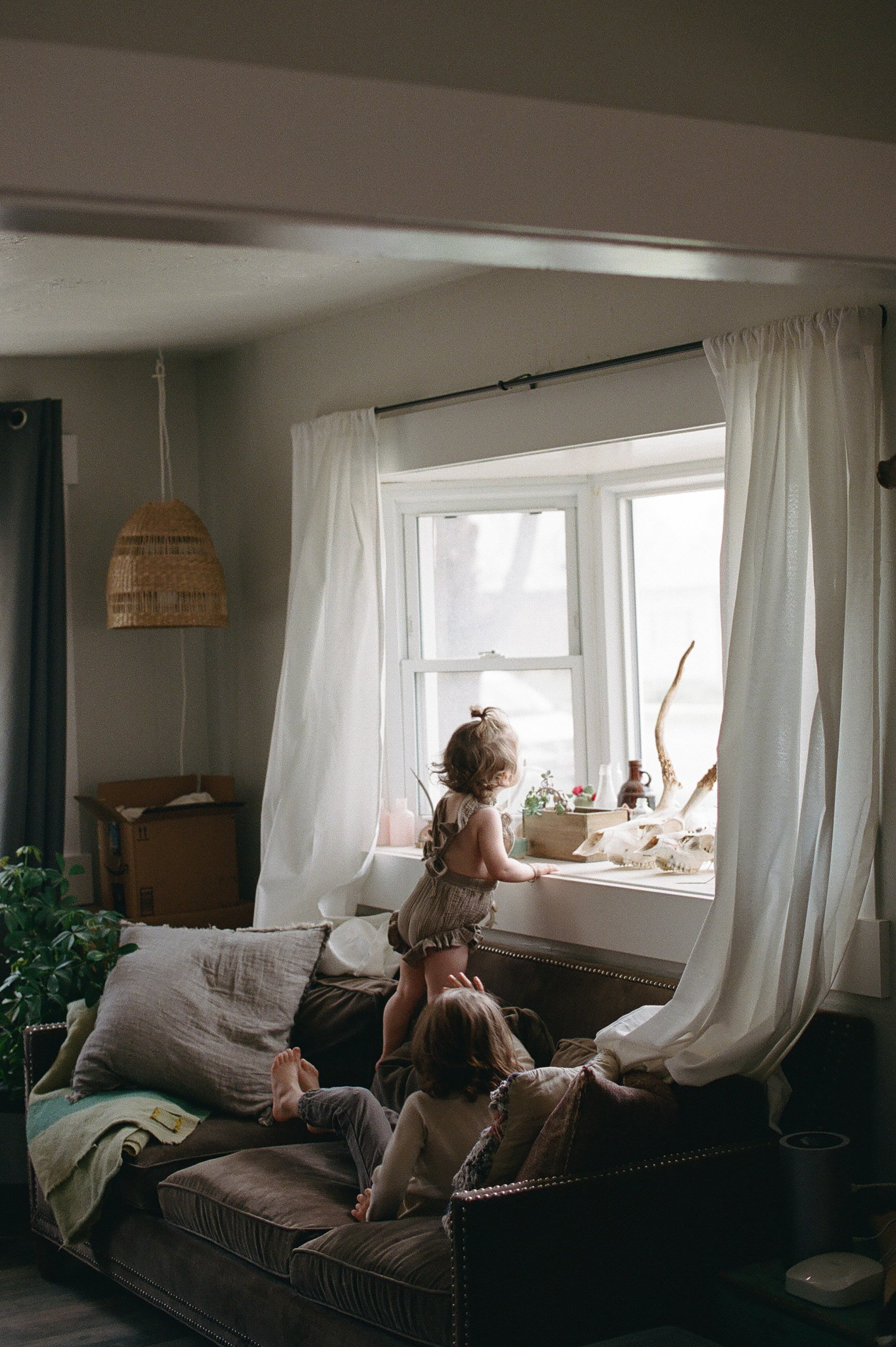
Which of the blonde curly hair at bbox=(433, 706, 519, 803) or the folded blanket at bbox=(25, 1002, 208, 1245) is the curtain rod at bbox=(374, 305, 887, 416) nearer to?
the blonde curly hair at bbox=(433, 706, 519, 803)

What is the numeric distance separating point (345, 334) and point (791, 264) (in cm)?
276

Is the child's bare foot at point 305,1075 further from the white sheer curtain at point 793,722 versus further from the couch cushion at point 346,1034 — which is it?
the white sheer curtain at point 793,722

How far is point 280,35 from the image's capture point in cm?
151

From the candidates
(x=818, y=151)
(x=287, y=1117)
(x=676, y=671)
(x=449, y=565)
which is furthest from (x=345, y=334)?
(x=818, y=151)

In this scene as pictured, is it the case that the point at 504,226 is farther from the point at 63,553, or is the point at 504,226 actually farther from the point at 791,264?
the point at 63,553

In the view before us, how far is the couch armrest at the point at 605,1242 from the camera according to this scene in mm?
2352

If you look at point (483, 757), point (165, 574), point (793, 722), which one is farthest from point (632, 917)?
point (165, 574)

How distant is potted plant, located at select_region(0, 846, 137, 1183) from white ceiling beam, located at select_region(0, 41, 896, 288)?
280cm

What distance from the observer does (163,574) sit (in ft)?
14.4

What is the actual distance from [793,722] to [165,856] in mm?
2456

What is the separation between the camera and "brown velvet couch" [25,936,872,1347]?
7.87 feet

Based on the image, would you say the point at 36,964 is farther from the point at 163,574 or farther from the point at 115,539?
the point at 115,539

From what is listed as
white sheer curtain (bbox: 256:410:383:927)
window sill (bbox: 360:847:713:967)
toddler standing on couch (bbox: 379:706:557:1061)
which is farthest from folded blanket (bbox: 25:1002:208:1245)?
window sill (bbox: 360:847:713:967)

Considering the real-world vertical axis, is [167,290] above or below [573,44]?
above
